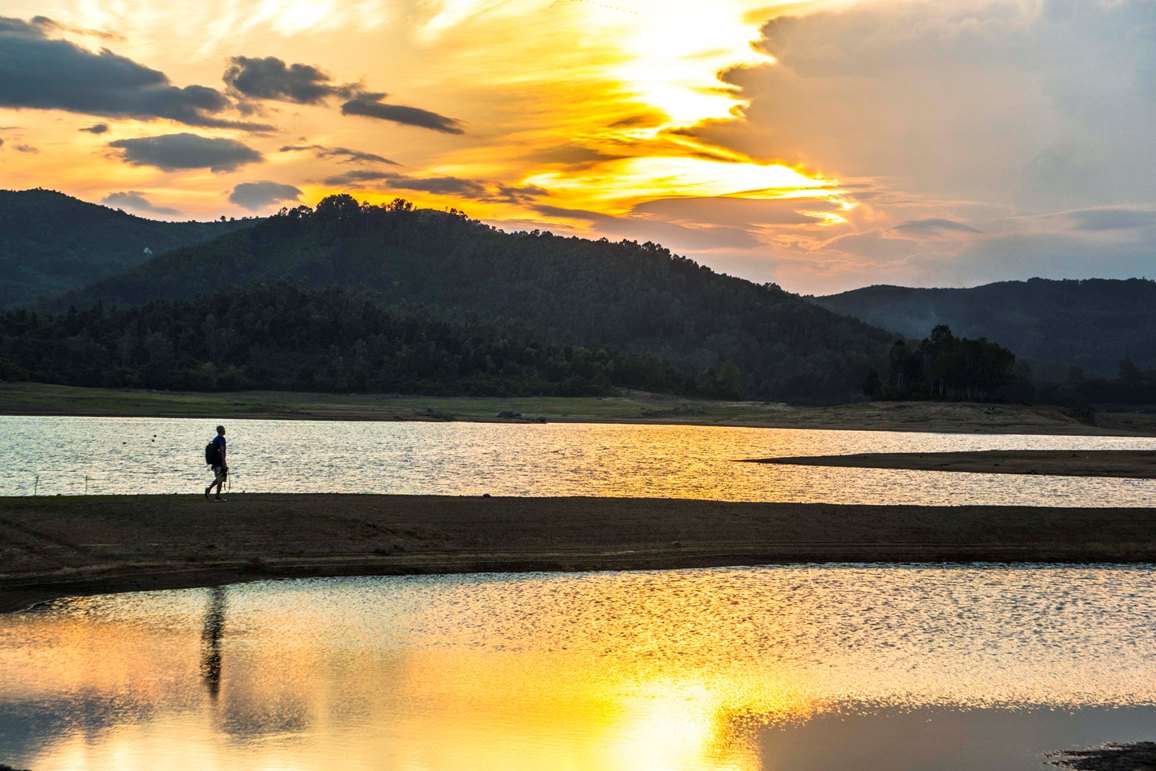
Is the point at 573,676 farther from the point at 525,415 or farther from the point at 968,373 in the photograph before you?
the point at 968,373

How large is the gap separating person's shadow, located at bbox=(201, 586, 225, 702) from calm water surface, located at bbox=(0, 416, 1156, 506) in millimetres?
24435

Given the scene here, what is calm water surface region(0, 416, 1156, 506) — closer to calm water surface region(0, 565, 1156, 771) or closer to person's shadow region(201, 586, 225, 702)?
person's shadow region(201, 586, 225, 702)

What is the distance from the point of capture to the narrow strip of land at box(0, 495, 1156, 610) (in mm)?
29922

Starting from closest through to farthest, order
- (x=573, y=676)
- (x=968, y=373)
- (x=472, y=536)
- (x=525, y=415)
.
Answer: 1. (x=573, y=676)
2. (x=472, y=536)
3. (x=968, y=373)
4. (x=525, y=415)

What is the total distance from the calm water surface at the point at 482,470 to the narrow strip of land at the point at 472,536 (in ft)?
44.0

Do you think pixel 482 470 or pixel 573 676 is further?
pixel 482 470

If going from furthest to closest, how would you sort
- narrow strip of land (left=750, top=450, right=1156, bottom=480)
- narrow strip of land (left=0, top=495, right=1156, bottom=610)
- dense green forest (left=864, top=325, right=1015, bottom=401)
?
1. dense green forest (left=864, top=325, right=1015, bottom=401)
2. narrow strip of land (left=750, top=450, right=1156, bottom=480)
3. narrow strip of land (left=0, top=495, right=1156, bottom=610)

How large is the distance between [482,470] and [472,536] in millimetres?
36613

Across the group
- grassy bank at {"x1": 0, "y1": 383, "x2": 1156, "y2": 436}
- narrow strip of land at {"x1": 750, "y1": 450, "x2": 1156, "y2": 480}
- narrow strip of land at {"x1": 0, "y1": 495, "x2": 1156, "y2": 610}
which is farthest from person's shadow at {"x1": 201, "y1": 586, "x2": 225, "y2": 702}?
grassy bank at {"x1": 0, "y1": 383, "x2": 1156, "y2": 436}

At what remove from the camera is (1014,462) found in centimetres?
8825

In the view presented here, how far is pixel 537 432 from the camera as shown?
481ft

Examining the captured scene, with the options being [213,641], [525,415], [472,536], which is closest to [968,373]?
[525,415]

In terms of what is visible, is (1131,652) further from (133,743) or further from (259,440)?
(259,440)

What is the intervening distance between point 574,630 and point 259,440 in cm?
8573
